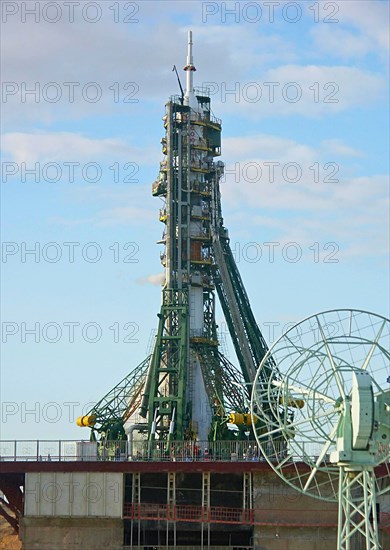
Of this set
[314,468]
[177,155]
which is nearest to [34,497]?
[314,468]

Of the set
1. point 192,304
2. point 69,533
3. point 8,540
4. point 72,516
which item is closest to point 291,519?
point 72,516

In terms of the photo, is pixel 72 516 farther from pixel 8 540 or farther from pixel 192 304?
pixel 8 540

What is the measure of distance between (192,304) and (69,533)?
105 feet

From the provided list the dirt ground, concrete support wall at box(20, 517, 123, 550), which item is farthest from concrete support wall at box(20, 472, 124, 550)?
the dirt ground

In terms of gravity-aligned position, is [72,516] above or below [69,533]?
above

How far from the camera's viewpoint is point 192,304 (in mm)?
127875

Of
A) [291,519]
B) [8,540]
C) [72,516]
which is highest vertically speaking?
[72,516]

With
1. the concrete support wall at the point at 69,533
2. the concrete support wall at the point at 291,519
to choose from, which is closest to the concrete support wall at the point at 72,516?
the concrete support wall at the point at 69,533

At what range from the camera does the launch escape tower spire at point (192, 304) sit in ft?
396

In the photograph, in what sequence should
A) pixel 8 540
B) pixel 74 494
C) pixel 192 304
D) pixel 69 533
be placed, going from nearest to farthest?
pixel 69 533
pixel 74 494
pixel 192 304
pixel 8 540

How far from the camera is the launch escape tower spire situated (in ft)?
396

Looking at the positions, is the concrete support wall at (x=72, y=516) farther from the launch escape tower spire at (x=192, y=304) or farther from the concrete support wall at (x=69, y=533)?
the launch escape tower spire at (x=192, y=304)

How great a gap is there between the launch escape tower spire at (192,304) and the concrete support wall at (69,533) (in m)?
16.3

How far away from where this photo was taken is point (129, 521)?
107125 mm
